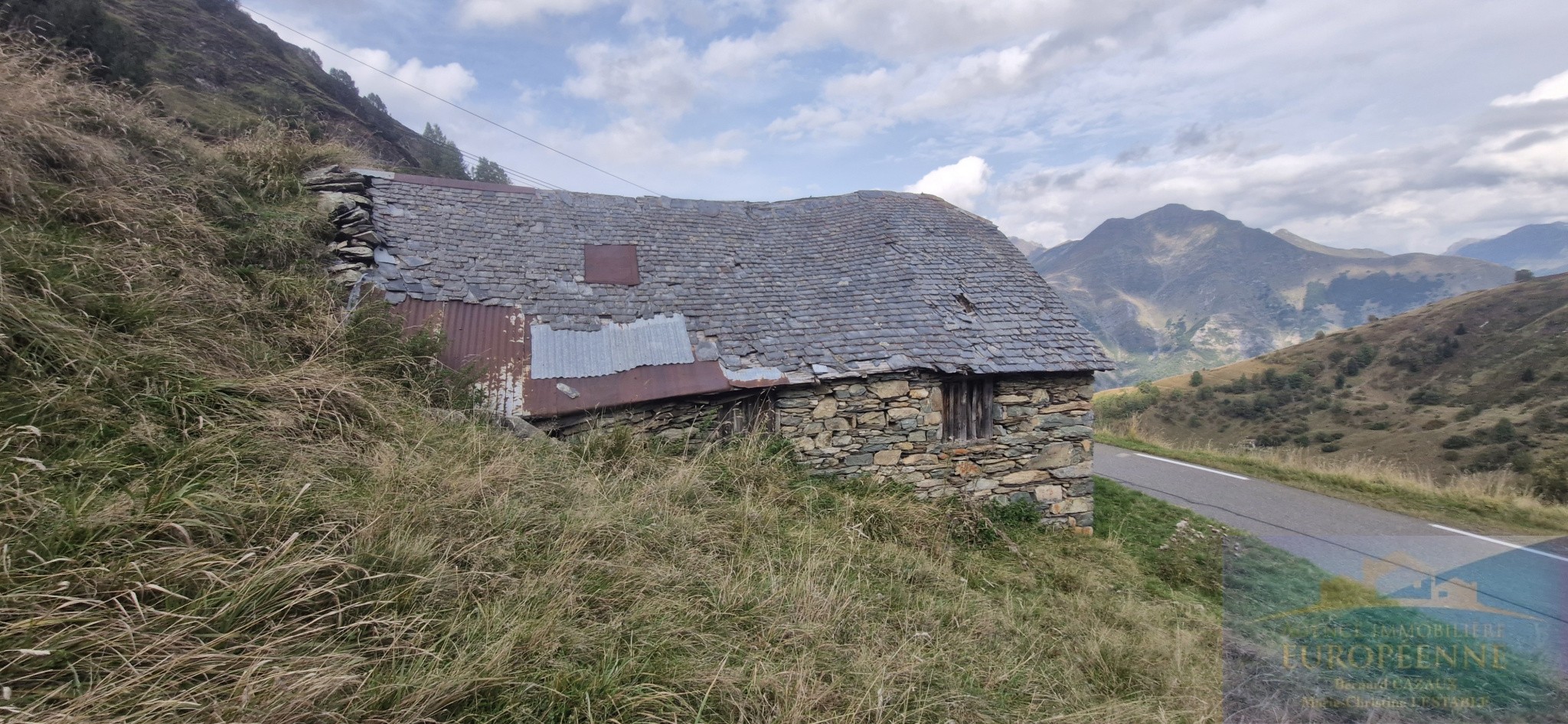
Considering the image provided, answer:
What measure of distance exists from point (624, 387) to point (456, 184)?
216 inches

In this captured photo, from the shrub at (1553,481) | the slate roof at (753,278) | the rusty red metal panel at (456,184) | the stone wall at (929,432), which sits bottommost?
the shrub at (1553,481)

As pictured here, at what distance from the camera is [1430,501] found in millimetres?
10445

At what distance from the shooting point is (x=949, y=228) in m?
10.8

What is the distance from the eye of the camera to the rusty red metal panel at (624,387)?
664 centimetres

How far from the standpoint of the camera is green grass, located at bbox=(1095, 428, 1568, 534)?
30.9ft

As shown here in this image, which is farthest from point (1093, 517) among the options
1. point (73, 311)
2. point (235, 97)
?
point (235, 97)

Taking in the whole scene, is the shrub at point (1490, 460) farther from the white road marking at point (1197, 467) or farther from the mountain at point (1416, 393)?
the white road marking at point (1197, 467)

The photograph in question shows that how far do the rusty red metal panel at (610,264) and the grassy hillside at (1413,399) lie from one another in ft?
51.3

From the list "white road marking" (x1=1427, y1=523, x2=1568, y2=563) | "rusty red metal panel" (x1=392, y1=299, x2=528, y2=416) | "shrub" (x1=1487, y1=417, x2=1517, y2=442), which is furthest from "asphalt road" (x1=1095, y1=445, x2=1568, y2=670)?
"shrub" (x1=1487, y1=417, x2=1517, y2=442)

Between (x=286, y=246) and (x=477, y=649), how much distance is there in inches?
256

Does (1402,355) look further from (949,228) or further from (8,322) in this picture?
(8,322)

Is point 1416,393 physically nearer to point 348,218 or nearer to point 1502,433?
point 1502,433

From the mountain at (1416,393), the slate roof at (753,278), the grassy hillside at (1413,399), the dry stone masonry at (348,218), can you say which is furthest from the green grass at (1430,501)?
the dry stone masonry at (348,218)

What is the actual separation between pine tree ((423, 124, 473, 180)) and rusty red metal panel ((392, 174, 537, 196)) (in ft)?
59.5
